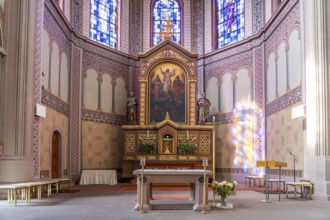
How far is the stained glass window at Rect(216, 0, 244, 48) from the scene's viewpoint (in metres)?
23.4

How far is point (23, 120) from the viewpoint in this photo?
13695 millimetres

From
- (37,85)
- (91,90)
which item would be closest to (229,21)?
(91,90)

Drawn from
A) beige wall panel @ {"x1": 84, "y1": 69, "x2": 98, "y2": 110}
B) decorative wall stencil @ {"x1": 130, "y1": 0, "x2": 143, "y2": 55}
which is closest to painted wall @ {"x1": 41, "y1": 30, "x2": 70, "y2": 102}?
beige wall panel @ {"x1": 84, "y1": 69, "x2": 98, "y2": 110}

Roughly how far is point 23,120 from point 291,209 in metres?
8.23

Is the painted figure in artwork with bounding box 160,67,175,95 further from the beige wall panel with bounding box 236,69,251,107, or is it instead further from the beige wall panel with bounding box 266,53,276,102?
the beige wall panel with bounding box 266,53,276,102

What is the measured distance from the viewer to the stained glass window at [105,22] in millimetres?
23312

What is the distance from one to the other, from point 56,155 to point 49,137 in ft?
5.80

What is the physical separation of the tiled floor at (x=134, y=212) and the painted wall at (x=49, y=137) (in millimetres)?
3420

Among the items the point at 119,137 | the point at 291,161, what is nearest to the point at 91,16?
the point at 119,137

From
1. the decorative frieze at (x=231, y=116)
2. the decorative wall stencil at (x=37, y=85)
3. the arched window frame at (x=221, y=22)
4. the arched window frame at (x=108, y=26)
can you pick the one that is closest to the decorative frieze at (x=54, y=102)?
the decorative wall stencil at (x=37, y=85)

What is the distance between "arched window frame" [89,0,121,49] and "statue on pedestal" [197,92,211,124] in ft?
18.9

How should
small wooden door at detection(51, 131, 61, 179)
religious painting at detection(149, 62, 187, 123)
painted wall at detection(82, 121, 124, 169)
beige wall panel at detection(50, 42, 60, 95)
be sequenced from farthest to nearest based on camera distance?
religious painting at detection(149, 62, 187, 123), painted wall at detection(82, 121, 124, 169), small wooden door at detection(51, 131, 61, 179), beige wall panel at detection(50, 42, 60, 95)

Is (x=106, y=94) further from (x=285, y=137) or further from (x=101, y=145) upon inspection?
(x=285, y=137)

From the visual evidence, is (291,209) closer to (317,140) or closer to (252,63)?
(317,140)
